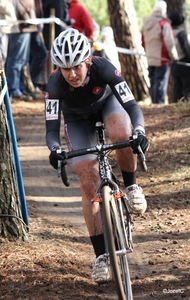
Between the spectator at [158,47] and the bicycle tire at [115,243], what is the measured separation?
8.60 metres

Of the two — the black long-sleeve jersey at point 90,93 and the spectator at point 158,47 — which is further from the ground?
the spectator at point 158,47

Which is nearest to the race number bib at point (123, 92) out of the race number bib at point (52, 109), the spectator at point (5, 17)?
the race number bib at point (52, 109)

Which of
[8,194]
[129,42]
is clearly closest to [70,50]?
[8,194]

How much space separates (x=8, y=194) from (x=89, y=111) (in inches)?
41.5

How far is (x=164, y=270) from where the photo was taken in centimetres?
592

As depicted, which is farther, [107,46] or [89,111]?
[107,46]

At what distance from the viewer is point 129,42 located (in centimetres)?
1427

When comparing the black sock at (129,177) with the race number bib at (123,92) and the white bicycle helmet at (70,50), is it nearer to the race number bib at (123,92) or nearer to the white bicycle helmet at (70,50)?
the race number bib at (123,92)

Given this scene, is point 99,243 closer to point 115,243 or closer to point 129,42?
point 115,243

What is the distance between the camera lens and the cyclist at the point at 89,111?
550 cm

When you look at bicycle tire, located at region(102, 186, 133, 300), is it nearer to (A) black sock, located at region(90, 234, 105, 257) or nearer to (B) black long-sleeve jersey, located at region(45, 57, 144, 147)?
(A) black sock, located at region(90, 234, 105, 257)

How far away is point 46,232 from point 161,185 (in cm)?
209

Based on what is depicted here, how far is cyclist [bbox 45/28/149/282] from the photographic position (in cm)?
550

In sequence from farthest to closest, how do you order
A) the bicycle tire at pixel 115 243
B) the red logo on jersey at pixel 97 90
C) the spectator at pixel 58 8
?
the spectator at pixel 58 8 < the red logo on jersey at pixel 97 90 < the bicycle tire at pixel 115 243
